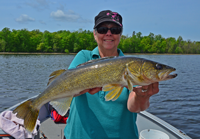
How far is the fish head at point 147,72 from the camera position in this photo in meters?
2.37

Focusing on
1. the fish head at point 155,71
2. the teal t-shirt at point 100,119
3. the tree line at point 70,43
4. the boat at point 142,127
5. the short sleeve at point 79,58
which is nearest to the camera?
the fish head at point 155,71

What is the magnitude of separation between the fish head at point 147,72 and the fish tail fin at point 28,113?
160cm

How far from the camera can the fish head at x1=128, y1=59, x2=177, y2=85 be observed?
2.37m

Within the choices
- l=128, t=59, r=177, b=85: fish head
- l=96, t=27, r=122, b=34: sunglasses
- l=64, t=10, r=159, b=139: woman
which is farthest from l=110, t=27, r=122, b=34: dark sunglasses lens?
l=128, t=59, r=177, b=85: fish head

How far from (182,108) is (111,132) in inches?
460

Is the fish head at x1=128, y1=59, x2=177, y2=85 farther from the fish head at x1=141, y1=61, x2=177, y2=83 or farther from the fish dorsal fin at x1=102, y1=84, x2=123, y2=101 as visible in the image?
the fish dorsal fin at x1=102, y1=84, x2=123, y2=101

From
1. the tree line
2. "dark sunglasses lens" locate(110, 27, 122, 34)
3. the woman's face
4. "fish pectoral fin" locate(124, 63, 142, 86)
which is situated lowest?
"fish pectoral fin" locate(124, 63, 142, 86)

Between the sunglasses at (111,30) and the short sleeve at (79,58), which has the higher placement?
the sunglasses at (111,30)

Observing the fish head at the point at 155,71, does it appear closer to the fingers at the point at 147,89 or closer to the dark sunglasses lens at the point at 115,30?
the fingers at the point at 147,89

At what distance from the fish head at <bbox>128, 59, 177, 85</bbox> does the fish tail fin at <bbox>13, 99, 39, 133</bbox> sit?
1.60m

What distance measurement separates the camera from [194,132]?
934cm

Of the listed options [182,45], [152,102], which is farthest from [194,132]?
[182,45]

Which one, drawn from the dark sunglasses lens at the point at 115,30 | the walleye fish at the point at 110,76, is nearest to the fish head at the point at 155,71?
the walleye fish at the point at 110,76

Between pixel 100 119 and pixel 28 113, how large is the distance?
3.62 ft
